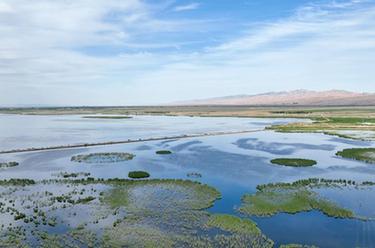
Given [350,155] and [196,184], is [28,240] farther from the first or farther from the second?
[350,155]

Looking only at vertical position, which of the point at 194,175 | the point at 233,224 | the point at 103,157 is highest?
the point at 103,157

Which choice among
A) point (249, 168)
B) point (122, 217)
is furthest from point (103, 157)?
point (122, 217)

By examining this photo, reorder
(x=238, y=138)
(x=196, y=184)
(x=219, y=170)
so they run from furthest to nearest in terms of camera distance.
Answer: (x=238, y=138), (x=219, y=170), (x=196, y=184)

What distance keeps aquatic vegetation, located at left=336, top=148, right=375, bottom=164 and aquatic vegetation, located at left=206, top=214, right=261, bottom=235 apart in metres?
24.4

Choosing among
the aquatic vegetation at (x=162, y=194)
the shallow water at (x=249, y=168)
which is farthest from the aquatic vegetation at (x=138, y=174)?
the aquatic vegetation at (x=162, y=194)

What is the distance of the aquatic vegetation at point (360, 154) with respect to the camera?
131 feet

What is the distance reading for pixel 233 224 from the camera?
2052 centimetres

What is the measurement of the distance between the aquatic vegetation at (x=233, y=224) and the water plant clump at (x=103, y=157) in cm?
2179

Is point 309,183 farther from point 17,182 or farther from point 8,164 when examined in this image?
point 8,164

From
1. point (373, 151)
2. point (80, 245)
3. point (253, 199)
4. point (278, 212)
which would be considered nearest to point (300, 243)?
point (278, 212)

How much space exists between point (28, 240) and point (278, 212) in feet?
49.6

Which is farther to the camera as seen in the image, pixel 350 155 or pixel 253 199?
pixel 350 155

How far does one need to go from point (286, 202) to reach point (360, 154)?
23.0m

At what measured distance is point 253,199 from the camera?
25.2 metres
